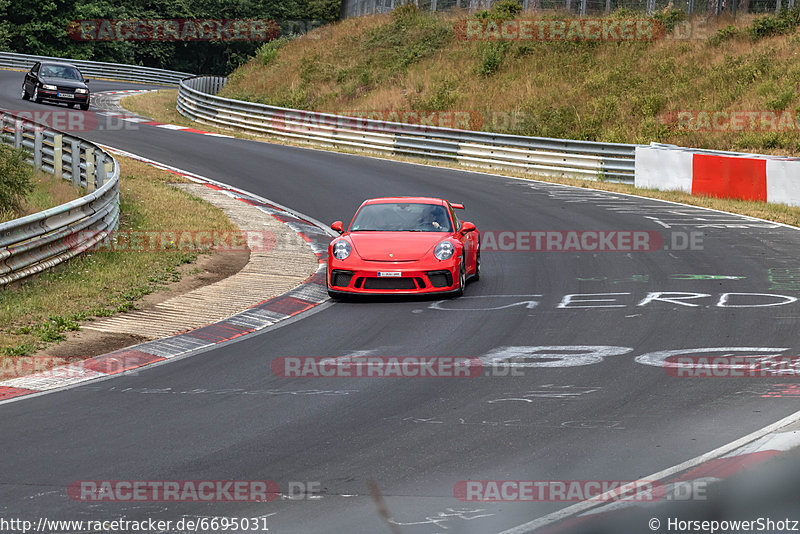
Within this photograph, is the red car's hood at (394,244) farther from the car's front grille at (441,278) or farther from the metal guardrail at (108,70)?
the metal guardrail at (108,70)

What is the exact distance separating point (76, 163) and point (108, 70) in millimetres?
42942

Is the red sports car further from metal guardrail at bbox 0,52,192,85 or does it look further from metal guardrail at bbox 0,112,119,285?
metal guardrail at bbox 0,52,192,85

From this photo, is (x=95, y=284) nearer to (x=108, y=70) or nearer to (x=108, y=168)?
(x=108, y=168)

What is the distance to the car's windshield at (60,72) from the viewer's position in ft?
130

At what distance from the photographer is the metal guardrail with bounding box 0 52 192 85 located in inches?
2324

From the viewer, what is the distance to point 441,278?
45.1 feet

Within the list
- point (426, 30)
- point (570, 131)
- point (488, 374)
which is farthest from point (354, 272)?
point (426, 30)

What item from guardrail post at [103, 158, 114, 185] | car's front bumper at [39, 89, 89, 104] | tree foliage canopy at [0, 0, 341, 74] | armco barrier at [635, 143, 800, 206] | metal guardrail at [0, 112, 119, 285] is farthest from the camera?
tree foliage canopy at [0, 0, 341, 74]

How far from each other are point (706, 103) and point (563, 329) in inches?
924

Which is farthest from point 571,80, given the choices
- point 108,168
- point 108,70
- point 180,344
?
A: point 108,70

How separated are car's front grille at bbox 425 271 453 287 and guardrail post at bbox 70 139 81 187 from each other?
1114 cm

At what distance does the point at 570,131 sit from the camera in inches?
1368

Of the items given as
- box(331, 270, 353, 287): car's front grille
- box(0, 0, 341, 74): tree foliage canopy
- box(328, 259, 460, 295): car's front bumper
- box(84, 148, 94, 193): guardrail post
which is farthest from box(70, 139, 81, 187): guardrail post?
box(0, 0, 341, 74): tree foliage canopy

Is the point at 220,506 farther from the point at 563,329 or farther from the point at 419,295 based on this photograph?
the point at 419,295
